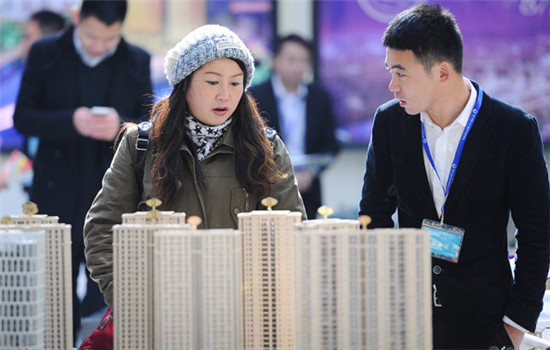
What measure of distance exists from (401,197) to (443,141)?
286mm

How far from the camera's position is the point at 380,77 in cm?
846

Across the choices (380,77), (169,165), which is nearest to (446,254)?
(169,165)

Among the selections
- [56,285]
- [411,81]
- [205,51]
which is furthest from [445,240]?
[56,285]

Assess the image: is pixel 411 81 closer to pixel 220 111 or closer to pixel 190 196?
pixel 220 111

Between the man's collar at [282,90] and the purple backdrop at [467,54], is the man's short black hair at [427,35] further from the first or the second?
the purple backdrop at [467,54]

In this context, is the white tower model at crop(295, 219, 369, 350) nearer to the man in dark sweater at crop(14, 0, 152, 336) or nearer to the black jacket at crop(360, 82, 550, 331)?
the black jacket at crop(360, 82, 550, 331)

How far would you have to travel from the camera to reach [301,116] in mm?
7289

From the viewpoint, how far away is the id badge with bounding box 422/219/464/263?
3270mm

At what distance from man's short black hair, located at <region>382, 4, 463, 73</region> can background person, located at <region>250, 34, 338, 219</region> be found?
3.71 m

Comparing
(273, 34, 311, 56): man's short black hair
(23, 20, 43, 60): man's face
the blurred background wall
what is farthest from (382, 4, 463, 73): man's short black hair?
(23, 20, 43, 60): man's face

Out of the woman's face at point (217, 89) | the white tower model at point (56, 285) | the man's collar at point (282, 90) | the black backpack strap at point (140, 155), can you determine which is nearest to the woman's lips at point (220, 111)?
the woman's face at point (217, 89)

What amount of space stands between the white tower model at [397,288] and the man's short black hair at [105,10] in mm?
3892

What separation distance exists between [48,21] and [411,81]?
5.12 metres

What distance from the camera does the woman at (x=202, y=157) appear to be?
3189mm
